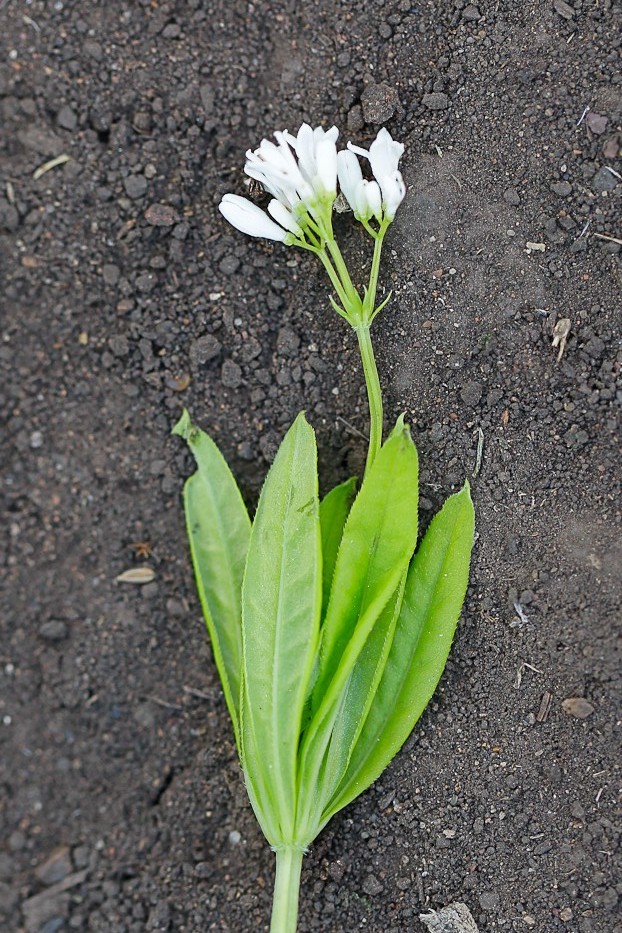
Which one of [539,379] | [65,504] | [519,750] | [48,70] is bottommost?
[519,750]

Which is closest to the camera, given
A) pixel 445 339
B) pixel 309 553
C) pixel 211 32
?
pixel 309 553

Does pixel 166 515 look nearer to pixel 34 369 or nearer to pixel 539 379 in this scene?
pixel 34 369

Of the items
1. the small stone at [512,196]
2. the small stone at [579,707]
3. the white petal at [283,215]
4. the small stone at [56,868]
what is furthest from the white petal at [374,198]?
the small stone at [56,868]

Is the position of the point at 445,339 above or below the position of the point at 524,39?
below

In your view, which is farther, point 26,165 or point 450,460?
point 26,165

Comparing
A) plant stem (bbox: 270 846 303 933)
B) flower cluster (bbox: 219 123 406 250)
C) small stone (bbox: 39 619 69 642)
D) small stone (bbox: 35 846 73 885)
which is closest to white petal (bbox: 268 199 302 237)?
flower cluster (bbox: 219 123 406 250)

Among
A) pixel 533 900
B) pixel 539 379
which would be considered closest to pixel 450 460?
pixel 539 379
